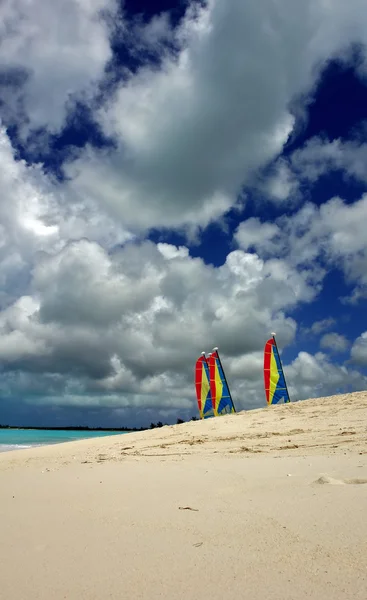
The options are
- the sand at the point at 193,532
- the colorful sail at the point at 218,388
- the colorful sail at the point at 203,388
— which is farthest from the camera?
the colorful sail at the point at 203,388

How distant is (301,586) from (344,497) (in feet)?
4.98

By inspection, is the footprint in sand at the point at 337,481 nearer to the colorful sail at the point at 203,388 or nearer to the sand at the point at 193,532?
the sand at the point at 193,532

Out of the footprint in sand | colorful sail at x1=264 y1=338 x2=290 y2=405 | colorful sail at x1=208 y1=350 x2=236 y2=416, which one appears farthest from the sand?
colorful sail at x1=208 y1=350 x2=236 y2=416

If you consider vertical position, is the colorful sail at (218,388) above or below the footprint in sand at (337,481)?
above

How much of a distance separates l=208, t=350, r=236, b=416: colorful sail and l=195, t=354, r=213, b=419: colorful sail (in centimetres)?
78

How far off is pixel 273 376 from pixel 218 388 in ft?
16.2

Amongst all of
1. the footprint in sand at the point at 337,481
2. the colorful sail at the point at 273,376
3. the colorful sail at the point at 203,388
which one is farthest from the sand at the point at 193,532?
the colorful sail at the point at 203,388

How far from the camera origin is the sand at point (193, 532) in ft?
6.88

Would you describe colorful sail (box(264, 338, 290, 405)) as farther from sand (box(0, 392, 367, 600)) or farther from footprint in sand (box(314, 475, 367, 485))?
footprint in sand (box(314, 475, 367, 485))

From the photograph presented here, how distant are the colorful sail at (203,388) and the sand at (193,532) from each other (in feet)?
95.0

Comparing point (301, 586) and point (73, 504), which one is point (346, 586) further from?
point (73, 504)

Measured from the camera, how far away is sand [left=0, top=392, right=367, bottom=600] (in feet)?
6.88

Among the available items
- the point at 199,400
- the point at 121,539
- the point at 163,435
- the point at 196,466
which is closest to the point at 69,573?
the point at 121,539

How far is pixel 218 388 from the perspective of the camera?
1297 inches
